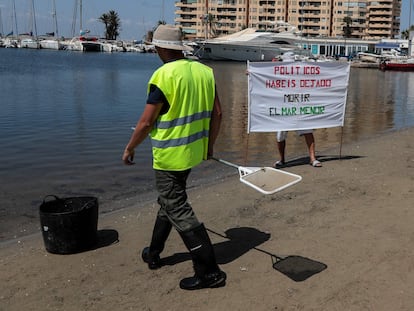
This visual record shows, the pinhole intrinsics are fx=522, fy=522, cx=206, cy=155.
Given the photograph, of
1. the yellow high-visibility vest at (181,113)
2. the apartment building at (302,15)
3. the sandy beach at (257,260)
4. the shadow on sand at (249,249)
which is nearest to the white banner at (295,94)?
the sandy beach at (257,260)

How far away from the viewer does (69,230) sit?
5.07 meters

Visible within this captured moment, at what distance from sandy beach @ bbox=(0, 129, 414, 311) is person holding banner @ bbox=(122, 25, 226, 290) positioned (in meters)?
0.35

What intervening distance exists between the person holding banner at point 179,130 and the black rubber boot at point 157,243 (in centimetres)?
21

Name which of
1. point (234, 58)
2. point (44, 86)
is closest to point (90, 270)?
point (44, 86)

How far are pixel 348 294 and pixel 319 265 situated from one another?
1.94 feet

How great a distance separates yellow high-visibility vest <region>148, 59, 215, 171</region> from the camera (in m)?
3.96

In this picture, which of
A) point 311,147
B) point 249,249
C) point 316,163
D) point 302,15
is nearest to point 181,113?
point 249,249

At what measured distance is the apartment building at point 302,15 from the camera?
150 meters

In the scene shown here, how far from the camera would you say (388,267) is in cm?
461

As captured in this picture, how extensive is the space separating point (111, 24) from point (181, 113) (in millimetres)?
180164

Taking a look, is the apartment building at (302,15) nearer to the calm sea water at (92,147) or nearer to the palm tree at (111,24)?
the palm tree at (111,24)

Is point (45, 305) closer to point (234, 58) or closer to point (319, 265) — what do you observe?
point (319, 265)

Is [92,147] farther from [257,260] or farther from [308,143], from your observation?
[257,260]

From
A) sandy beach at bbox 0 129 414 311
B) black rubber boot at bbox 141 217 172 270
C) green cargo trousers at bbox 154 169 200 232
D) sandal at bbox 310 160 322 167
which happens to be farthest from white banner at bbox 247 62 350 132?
green cargo trousers at bbox 154 169 200 232
